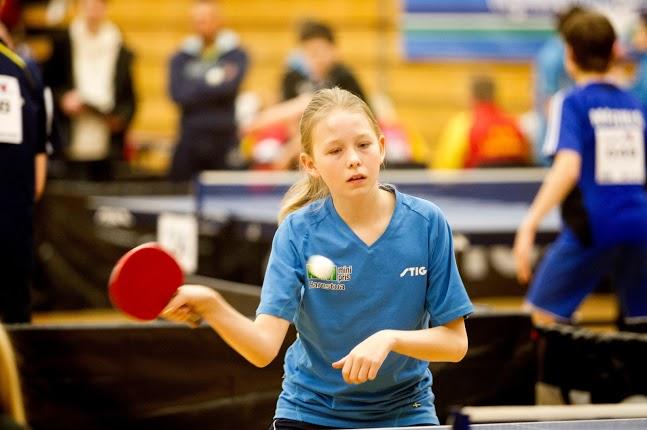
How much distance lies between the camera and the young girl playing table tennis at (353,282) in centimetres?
316

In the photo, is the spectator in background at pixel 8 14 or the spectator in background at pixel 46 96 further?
the spectator in background at pixel 8 14

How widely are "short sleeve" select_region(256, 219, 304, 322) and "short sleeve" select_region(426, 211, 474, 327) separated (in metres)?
0.33

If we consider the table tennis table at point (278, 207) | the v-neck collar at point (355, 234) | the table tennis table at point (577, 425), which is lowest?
the table tennis table at point (278, 207)

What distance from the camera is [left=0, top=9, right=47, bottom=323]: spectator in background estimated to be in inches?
188

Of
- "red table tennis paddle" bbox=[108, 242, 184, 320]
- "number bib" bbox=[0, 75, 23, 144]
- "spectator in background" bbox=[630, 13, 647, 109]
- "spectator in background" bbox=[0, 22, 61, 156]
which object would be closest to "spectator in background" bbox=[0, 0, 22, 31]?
"spectator in background" bbox=[0, 22, 61, 156]

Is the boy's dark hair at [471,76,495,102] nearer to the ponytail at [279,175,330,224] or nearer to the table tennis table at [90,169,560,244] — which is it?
the table tennis table at [90,169,560,244]

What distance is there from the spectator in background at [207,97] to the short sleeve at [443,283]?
6898 millimetres

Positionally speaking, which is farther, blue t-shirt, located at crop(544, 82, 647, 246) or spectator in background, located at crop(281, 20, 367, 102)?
spectator in background, located at crop(281, 20, 367, 102)

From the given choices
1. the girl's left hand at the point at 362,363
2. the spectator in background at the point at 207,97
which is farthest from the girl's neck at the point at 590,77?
the spectator in background at the point at 207,97

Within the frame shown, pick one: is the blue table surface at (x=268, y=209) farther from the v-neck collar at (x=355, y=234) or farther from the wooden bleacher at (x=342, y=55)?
the v-neck collar at (x=355, y=234)

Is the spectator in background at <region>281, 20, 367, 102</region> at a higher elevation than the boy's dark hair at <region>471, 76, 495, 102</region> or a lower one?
higher

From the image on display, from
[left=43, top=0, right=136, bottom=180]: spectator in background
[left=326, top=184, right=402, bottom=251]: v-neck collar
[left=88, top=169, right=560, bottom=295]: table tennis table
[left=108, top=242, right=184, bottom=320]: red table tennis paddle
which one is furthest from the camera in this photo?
[left=43, top=0, right=136, bottom=180]: spectator in background

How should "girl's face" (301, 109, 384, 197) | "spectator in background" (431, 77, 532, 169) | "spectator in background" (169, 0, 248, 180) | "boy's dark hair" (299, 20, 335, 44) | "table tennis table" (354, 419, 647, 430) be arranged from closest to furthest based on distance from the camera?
"table tennis table" (354, 419, 647, 430), "girl's face" (301, 109, 384, 197), "boy's dark hair" (299, 20, 335, 44), "spectator in background" (169, 0, 248, 180), "spectator in background" (431, 77, 532, 169)

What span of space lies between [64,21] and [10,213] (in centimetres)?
873
